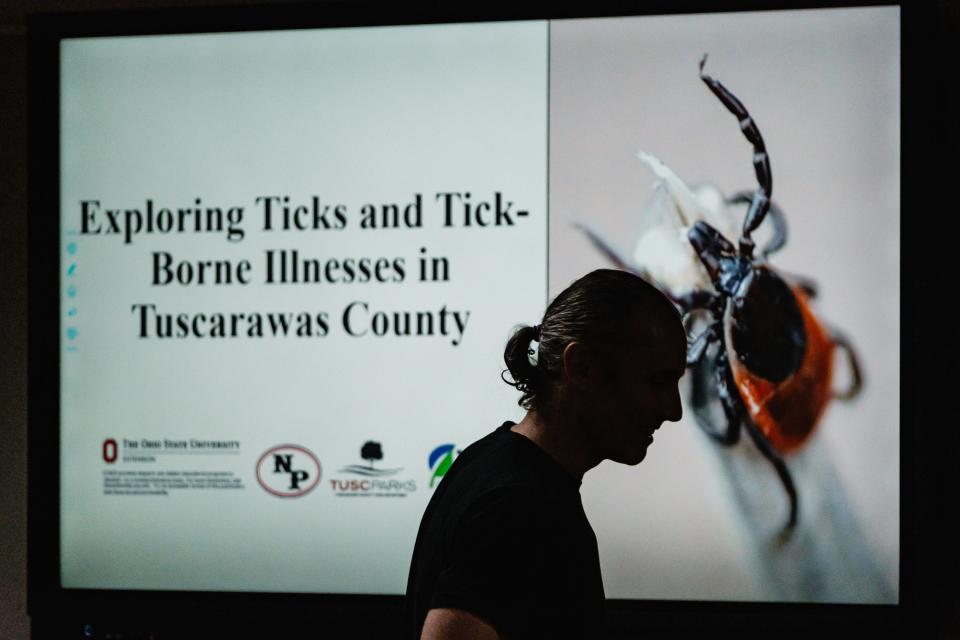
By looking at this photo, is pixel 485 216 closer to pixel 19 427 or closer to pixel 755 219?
pixel 755 219

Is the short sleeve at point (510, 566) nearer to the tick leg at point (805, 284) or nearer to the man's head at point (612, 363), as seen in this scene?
the man's head at point (612, 363)

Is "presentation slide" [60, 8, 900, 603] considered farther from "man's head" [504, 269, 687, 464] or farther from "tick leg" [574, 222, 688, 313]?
"man's head" [504, 269, 687, 464]

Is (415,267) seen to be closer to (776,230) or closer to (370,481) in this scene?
(370,481)

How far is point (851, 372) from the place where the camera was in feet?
8.64

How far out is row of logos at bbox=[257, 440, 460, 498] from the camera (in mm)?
2756

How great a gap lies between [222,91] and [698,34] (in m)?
1.26

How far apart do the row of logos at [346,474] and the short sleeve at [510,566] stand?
1.38m

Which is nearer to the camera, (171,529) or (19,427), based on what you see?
(171,529)

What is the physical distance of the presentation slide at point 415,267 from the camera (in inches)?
104

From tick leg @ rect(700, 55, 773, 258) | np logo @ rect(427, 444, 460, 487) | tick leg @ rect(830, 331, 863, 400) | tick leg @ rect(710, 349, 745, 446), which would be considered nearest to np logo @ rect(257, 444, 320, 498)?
np logo @ rect(427, 444, 460, 487)
